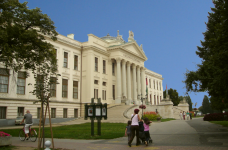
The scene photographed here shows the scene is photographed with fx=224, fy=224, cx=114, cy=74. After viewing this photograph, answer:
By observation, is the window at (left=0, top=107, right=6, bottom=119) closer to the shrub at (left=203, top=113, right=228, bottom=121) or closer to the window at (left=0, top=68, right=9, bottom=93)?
the window at (left=0, top=68, right=9, bottom=93)

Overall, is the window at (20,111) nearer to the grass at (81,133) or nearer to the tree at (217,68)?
the grass at (81,133)

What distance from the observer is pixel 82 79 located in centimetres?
4506

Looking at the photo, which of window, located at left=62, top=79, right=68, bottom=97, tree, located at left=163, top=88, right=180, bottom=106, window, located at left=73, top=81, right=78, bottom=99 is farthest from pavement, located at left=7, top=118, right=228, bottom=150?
tree, located at left=163, top=88, right=180, bottom=106

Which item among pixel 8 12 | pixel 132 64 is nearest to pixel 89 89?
pixel 132 64

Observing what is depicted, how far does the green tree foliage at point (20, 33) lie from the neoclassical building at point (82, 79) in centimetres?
1253

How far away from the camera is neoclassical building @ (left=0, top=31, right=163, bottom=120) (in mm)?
32125

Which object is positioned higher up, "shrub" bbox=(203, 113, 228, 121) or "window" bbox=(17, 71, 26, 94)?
"window" bbox=(17, 71, 26, 94)

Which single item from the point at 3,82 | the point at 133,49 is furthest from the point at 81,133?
the point at 133,49

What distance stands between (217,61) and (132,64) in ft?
139

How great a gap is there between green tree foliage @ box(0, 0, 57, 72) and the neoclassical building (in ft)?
41.1

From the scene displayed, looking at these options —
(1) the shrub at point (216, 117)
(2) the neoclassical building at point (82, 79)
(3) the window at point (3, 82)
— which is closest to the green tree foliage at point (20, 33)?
(3) the window at point (3, 82)

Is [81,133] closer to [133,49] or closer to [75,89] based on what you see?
[75,89]

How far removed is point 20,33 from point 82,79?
89.5 ft

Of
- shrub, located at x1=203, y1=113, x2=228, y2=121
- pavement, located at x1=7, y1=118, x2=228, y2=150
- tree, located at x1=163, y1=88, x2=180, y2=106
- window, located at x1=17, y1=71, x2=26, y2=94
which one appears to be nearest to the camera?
pavement, located at x1=7, y1=118, x2=228, y2=150
